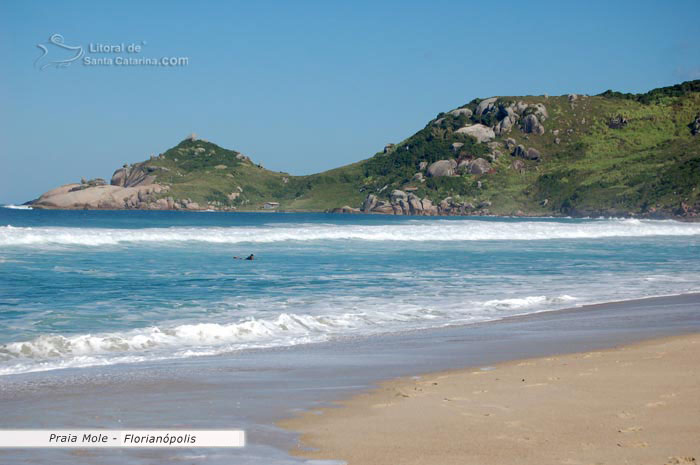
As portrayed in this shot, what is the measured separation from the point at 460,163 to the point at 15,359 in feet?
543

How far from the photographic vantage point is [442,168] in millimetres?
172875

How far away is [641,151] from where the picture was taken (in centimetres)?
14775

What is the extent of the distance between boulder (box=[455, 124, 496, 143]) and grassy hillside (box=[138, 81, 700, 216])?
1187mm

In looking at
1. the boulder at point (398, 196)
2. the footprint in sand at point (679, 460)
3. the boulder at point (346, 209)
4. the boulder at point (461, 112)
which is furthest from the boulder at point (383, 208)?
the footprint in sand at point (679, 460)

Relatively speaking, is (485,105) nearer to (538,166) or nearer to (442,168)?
(442,168)

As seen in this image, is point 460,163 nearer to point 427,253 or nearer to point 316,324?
point 427,253

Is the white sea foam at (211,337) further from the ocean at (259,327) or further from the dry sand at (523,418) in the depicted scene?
the dry sand at (523,418)

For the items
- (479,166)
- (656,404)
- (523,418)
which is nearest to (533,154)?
(479,166)

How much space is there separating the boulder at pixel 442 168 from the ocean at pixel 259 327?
469 ft

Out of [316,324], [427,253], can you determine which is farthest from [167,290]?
[427,253]

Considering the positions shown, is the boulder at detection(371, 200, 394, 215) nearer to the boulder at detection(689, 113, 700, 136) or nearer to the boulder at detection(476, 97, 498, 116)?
the boulder at detection(476, 97, 498, 116)

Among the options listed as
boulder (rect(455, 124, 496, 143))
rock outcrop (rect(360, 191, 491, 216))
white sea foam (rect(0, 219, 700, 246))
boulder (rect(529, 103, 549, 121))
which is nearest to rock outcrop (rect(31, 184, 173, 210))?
rock outcrop (rect(360, 191, 491, 216))

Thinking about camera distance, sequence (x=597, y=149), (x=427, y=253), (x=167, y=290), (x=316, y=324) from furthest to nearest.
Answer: (x=597, y=149) → (x=427, y=253) → (x=167, y=290) → (x=316, y=324)

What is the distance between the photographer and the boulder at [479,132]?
6973 inches
